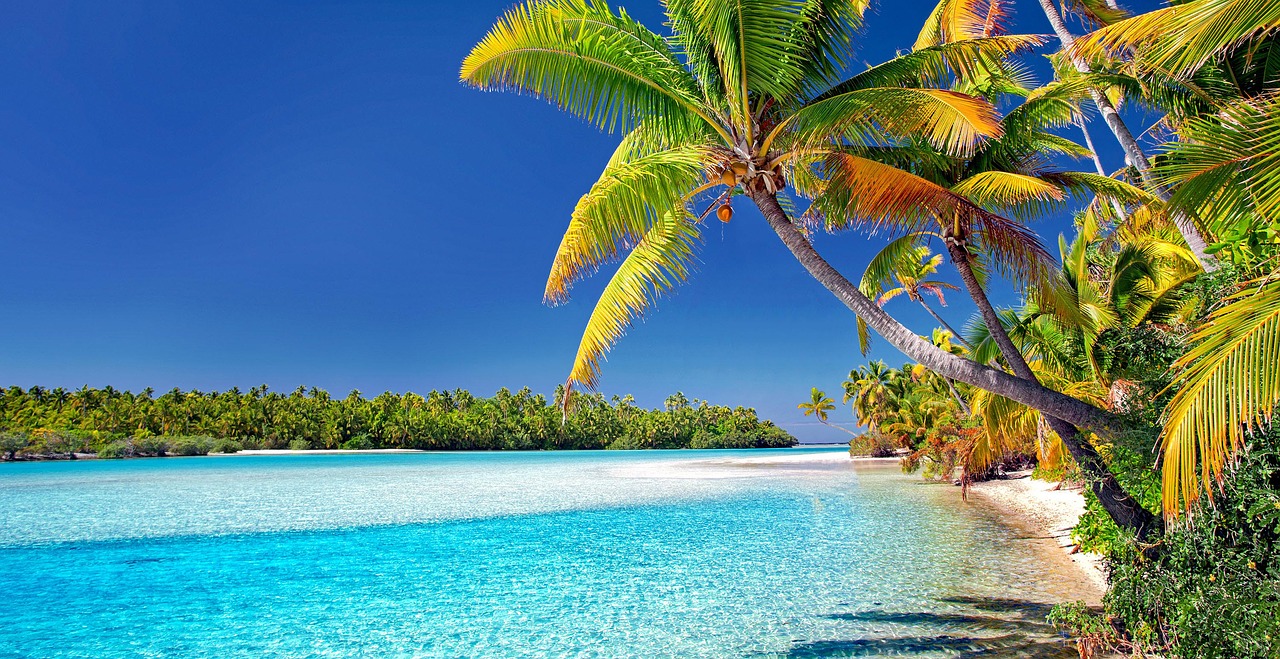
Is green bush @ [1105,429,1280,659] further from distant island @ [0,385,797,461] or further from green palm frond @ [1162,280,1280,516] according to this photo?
distant island @ [0,385,797,461]

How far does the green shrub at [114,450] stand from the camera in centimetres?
4944

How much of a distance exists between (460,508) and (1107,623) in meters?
15.2

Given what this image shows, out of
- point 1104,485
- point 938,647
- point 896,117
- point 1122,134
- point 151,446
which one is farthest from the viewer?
point 151,446

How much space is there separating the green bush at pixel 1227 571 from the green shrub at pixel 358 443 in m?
70.1

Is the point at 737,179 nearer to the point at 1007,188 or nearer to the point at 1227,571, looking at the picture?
the point at 1007,188

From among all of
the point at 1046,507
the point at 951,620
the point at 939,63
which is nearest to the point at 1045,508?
the point at 1046,507

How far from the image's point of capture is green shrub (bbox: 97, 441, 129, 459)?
162ft

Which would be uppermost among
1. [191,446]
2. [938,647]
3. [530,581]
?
[191,446]

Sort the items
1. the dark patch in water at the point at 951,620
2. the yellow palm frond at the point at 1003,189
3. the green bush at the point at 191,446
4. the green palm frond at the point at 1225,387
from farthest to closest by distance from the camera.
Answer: the green bush at the point at 191,446
the dark patch in water at the point at 951,620
the yellow palm frond at the point at 1003,189
the green palm frond at the point at 1225,387

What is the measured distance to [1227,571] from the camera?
11.4ft

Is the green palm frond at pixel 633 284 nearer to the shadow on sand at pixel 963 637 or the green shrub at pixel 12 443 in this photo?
the shadow on sand at pixel 963 637

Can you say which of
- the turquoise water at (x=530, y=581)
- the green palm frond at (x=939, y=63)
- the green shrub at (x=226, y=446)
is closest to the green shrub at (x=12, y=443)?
the green shrub at (x=226, y=446)

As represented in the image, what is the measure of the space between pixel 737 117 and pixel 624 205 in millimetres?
1083

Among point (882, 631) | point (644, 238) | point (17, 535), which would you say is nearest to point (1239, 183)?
point (644, 238)
